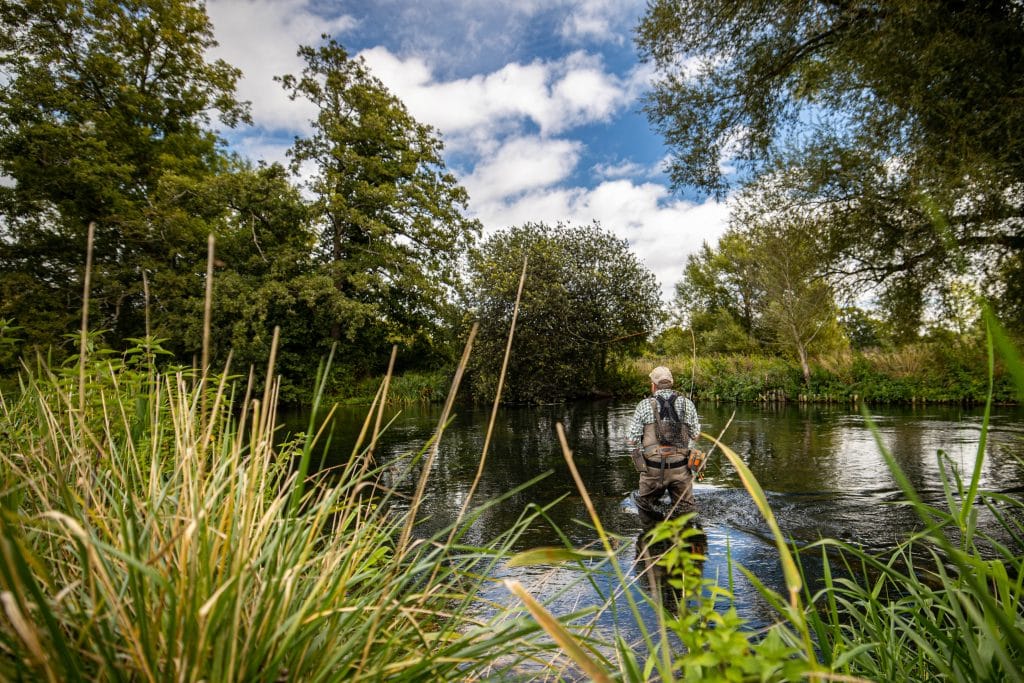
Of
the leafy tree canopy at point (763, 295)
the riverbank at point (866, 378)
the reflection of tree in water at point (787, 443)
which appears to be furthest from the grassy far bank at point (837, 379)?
the reflection of tree in water at point (787, 443)

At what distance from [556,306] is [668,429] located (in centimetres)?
1834

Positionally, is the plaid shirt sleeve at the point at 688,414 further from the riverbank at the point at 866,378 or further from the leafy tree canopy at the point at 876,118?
the riverbank at the point at 866,378

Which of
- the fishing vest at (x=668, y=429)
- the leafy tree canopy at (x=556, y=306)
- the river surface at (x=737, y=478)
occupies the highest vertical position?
the leafy tree canopy at (x=556, y=306)

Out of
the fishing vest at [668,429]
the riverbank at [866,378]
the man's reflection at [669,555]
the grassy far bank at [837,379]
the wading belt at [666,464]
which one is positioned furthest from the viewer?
the grassy far bank at [837,379]

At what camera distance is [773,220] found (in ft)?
43.8

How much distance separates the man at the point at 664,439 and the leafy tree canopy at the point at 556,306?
16747mm

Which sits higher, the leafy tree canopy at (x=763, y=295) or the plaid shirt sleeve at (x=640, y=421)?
the leafy tree canopy at (x=763, y=295)

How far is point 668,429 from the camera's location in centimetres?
652

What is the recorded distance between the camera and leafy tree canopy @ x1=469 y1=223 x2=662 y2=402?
80.6 feet

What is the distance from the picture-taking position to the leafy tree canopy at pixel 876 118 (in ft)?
25.3

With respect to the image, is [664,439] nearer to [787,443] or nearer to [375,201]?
[787,443]

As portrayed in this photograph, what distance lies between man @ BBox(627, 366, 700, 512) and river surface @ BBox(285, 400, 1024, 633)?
0.62 meters

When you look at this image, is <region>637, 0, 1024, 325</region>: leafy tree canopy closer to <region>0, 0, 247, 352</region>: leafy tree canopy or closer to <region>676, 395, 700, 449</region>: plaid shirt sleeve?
<region>676, 395, 700, 449</region>: plaid shirt sleeve

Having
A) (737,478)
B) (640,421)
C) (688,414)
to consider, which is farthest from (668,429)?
(737,478)
